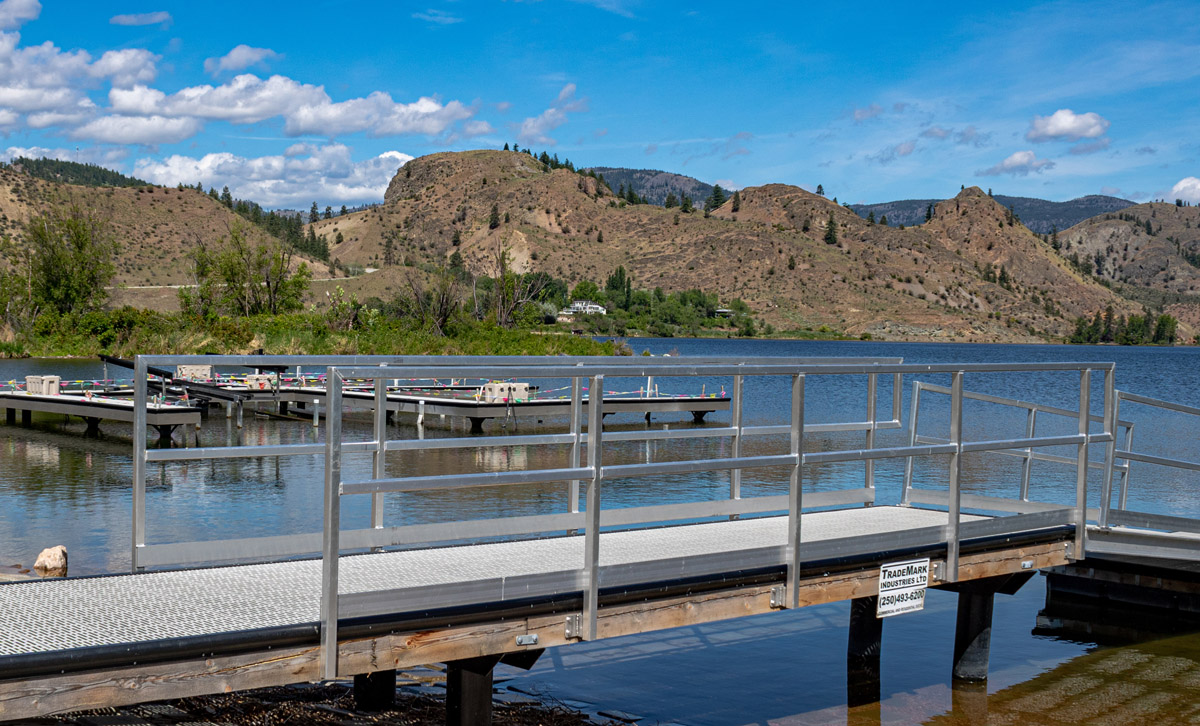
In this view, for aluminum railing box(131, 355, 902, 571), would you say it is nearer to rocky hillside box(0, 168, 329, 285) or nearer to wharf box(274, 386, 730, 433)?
wharf box(274, 386, 730, 433)

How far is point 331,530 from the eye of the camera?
→ 4.39 metres

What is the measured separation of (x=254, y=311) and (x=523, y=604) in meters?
52.7

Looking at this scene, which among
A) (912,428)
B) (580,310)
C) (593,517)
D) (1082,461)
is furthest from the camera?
(580,310)

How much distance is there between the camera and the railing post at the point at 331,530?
13.8ft

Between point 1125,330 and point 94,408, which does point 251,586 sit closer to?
point 94,408

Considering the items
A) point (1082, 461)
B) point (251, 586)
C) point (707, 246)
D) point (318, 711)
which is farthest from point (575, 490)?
point (707, 246)

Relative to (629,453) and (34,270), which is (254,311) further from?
(629,453)

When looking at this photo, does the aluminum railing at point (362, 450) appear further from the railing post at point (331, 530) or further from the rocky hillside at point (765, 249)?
the rocky hillside at point (765, 249)

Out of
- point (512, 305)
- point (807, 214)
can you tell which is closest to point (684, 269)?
point (807, 214)

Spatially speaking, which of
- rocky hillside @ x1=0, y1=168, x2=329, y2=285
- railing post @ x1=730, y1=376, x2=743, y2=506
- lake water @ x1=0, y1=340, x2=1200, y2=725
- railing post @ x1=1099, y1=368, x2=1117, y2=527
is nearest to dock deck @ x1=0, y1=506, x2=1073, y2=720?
railing post @ x1=730, y1=376, x2=743, y2=506

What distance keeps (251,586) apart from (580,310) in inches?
4282

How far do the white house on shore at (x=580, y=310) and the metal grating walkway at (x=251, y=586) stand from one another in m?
99.6

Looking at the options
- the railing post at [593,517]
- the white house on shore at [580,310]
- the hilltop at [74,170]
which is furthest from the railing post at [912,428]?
the hilltop at [74,170]

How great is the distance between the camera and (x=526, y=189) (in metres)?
166
